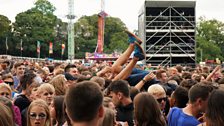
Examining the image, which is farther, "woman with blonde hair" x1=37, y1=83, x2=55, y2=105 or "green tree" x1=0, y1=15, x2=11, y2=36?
"green tree" x1=0, y1=15, x2=11, y2=36

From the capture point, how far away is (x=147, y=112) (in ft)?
14.6

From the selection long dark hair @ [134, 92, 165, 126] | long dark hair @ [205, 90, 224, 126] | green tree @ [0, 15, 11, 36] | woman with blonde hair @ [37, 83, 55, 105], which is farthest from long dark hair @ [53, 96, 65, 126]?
green tree @ [0, 15, 11, 36]

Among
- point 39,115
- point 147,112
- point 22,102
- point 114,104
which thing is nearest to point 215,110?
point 147,112

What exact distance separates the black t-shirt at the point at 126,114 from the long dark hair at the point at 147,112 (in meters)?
0.80

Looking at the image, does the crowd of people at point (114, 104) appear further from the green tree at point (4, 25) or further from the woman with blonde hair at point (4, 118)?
the green tree at point (4, 25)

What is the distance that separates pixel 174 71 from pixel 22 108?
230 inches

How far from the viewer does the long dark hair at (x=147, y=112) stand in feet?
14.5

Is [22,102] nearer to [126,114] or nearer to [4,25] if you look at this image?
[126,114]

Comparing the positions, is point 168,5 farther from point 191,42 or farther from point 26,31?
point 26,31

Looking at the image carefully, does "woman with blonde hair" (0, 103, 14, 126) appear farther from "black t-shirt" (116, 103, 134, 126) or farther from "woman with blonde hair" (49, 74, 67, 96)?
"woman with blonde hair" (49, 74, 67, 96)

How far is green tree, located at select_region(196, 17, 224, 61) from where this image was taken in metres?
86.0

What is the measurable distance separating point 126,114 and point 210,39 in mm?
87780

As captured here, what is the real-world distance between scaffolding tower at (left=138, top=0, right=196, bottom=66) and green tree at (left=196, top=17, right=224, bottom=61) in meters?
55.0

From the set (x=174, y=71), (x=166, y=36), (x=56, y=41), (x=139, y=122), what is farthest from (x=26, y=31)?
(x=139, y=122)
